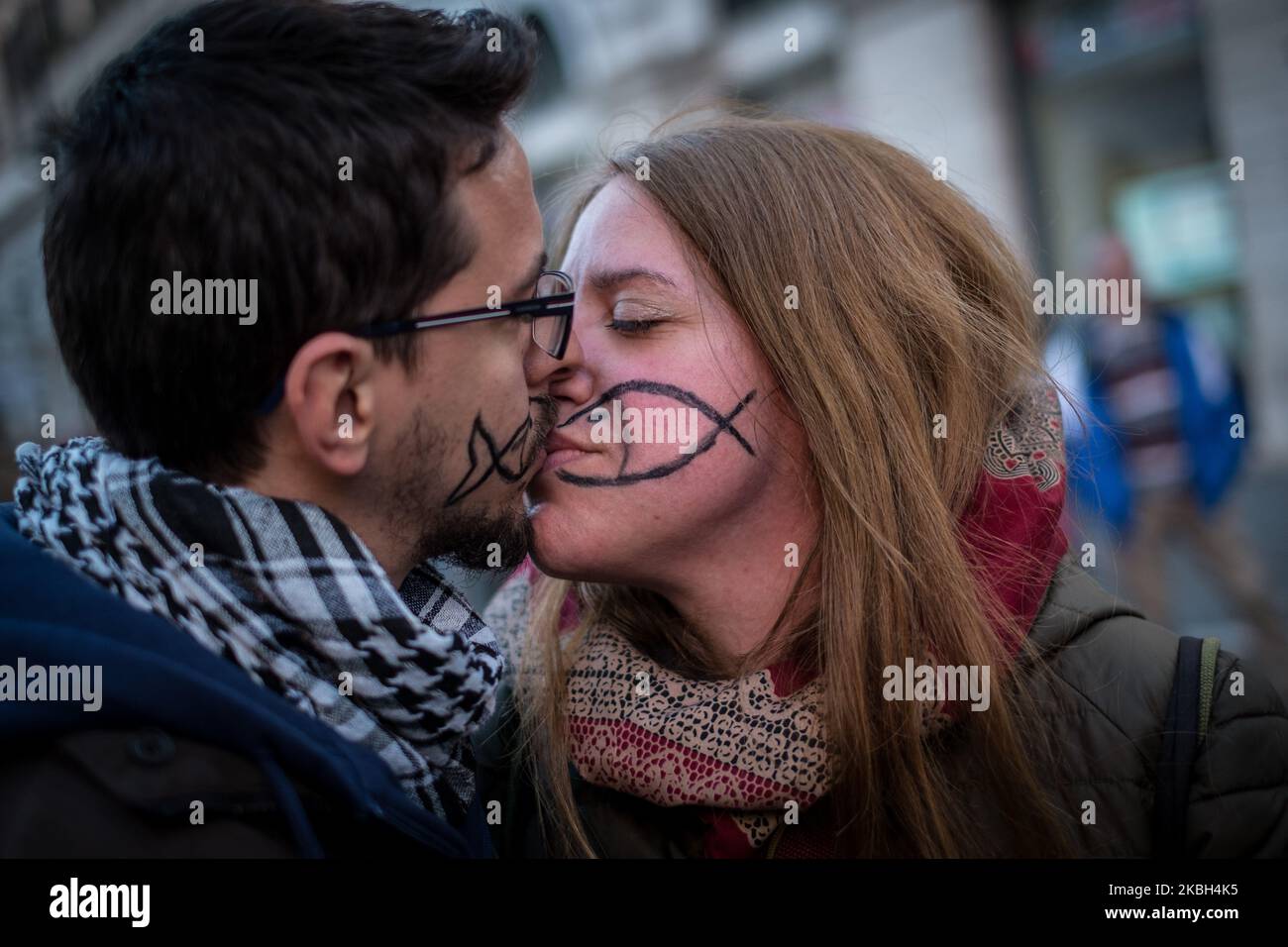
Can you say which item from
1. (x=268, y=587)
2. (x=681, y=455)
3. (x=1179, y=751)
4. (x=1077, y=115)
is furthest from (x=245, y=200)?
(x=1077, y=115)

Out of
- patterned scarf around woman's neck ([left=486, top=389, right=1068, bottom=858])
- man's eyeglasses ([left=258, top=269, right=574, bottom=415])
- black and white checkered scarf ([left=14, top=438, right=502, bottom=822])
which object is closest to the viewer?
black and white checkered scarf ([left=14, top=438, right=502, bottom=822])

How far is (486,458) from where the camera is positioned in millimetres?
2002

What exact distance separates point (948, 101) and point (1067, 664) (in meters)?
8.29

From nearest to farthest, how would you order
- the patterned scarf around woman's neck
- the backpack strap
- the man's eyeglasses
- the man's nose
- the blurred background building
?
the man's eyeglasses < the backpack strap < the patterned scarf around woman's neck < the man's nose < the blurred background building

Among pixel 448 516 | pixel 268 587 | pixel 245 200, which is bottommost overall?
pixel 268 587

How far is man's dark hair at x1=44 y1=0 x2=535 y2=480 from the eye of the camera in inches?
65.6

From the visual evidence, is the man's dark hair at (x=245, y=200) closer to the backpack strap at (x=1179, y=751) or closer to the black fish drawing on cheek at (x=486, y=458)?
the black fish drawing on cheek at (x=486, y=458)

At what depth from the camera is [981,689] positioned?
2018mm

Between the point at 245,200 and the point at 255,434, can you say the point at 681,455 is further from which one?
the point at 245,200

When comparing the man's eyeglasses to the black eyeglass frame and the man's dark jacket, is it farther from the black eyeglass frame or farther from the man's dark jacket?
the man's dark jacket

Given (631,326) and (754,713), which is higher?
(631,326)

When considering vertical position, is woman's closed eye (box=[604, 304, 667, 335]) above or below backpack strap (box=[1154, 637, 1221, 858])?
above

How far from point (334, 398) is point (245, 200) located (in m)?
0.32

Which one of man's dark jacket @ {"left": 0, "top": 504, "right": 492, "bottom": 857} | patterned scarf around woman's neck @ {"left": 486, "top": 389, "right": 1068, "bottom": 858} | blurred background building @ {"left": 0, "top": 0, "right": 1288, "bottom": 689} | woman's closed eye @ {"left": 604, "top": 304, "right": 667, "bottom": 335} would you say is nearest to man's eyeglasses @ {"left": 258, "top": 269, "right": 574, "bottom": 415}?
woman's closed eye @ {"left": 604, "top": 304, "right": 667, "bottom": 335}
